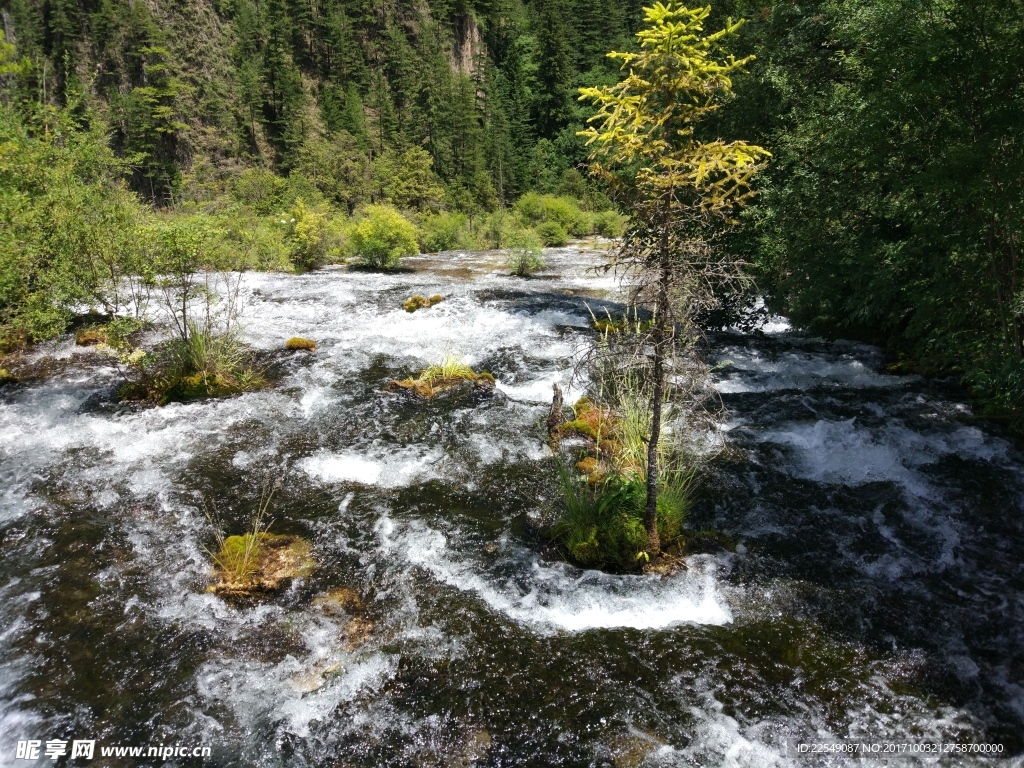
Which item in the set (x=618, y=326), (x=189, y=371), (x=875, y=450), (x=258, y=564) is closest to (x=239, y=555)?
(x=258, y=564)

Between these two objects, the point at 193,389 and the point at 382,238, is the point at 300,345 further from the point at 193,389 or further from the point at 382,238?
the point at 382,238

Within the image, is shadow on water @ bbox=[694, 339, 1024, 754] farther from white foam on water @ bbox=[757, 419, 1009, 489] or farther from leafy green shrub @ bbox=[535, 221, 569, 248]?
leafy green shrub @ bbox=[535, 221, 569, 248]

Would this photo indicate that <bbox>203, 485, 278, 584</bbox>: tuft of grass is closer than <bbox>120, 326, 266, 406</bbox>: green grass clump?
Yes

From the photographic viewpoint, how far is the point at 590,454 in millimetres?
7227

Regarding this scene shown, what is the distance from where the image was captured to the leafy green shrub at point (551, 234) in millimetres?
31328

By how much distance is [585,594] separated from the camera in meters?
4.94

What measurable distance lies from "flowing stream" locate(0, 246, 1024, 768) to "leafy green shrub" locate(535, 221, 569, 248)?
23.9 metres

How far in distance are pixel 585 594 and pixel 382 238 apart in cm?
1937

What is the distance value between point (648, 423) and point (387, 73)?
65.8 m

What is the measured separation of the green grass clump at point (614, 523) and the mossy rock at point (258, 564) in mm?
2531

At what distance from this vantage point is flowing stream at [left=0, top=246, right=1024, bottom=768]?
3.72m

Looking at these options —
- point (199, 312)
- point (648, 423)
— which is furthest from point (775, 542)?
point (199, 312)

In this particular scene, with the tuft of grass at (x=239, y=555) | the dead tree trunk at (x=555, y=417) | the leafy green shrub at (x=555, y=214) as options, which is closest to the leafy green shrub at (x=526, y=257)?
the dead tree trunk at (x=555, y=417)

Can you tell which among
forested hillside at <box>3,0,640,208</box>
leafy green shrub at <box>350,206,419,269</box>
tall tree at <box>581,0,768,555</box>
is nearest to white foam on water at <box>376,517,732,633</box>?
tall tree at <box>581,0,768,555</box>
